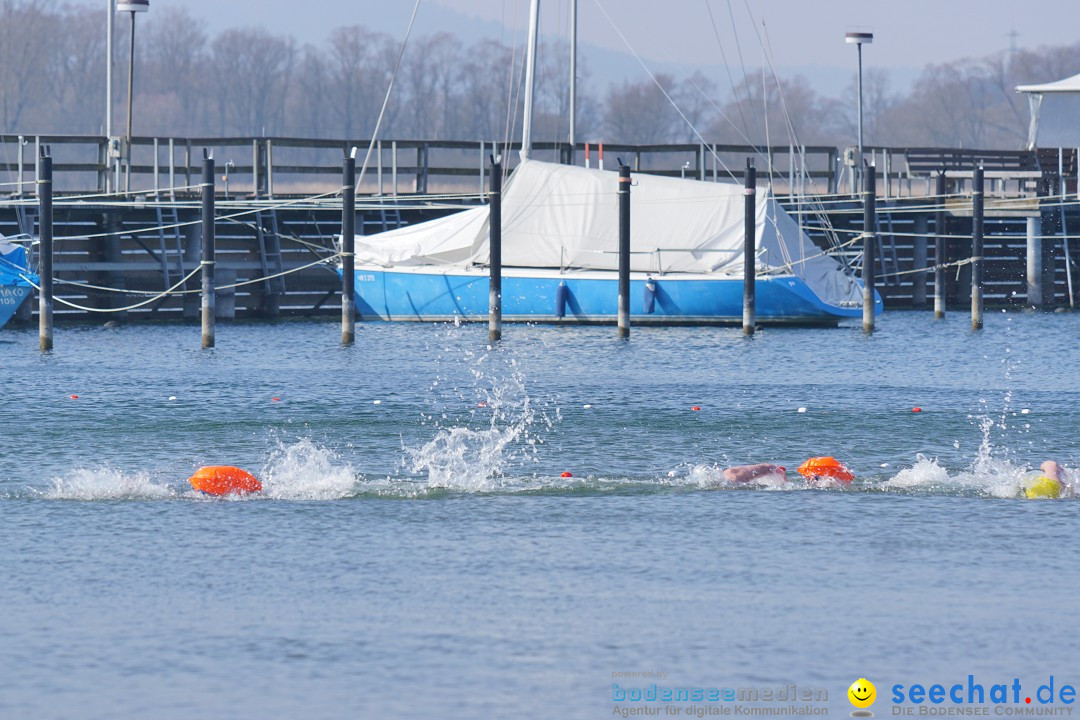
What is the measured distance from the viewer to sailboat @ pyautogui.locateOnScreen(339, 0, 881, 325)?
35.8m

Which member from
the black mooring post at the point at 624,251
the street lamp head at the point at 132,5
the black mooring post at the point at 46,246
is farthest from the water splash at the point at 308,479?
the street lamp head at the point at 132,5

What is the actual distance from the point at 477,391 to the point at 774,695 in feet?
54.3

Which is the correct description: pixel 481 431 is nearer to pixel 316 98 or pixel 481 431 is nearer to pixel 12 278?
pixel 12 278

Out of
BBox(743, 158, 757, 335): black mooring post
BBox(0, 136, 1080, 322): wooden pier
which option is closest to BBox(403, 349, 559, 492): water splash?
BBox(743, 158, 757, 335): black mooring post

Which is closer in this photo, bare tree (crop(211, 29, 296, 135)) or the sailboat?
the sailboat

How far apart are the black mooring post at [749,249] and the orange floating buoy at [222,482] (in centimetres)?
1840

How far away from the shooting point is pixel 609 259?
3688 cm

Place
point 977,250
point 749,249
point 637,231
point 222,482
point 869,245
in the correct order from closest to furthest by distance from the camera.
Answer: point 222,482
point 749,249
point 869,245
point 977,250
point 637,231

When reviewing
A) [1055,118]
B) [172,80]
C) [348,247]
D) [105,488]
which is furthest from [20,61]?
[105,488]

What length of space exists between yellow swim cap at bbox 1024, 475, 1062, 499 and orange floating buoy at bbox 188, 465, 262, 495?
6.95 m

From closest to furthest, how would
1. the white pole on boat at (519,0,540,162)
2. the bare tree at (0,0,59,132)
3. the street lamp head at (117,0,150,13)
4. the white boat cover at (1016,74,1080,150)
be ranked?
1. the white pole on boat at (519,0,540,162)
2. the street lamp head at (117,0,150,13)
3. the white boat cover at (1016,74,1080,150)
4. the bare tree at (0,0,59,132)

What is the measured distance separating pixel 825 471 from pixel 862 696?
7.58 meters

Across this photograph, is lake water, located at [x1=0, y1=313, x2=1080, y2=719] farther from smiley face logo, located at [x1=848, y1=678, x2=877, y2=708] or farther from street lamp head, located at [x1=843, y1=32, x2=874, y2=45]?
street lamp head, located at [x1=843, y1=32, x2=874, y2=45]

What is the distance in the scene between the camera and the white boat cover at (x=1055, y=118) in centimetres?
5609
